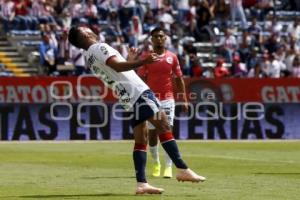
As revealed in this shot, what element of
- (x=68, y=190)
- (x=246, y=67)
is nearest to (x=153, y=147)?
(x=68, y=190)

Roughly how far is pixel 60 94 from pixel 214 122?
458 cm

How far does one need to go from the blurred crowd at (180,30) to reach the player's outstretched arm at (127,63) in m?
18.7

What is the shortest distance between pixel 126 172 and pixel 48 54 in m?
14.9

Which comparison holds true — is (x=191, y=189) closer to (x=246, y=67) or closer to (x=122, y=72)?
(x=122, y=72)

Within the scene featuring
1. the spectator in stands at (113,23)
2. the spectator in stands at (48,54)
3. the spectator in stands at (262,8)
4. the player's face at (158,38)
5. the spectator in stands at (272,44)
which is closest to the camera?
the player's face at (158,38)

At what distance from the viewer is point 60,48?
3188 centimetres

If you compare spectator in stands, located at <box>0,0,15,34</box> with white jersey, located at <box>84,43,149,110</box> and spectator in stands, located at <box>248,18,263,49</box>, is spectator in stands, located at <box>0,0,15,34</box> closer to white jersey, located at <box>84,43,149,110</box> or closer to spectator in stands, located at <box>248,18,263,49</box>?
spectator in stands, located at <box>248,18,263,49</box>

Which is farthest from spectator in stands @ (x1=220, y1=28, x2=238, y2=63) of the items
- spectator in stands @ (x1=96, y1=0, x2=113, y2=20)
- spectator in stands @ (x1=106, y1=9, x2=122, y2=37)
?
spectator in stands @ (x1=96, y1=0, x2=113, y2=20)

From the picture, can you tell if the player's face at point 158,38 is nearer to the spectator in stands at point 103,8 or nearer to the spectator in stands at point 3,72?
the spectator in stands at point 3,72

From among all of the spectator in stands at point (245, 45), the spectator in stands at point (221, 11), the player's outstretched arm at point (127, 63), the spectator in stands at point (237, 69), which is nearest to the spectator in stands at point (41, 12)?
the spectator in stands at point (237, 69)

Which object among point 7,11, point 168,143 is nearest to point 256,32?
point 7,11

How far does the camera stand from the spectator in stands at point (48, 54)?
31.5 m

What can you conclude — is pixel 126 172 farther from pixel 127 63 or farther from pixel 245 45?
pixel 245 45

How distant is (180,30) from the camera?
3588 centimetres
